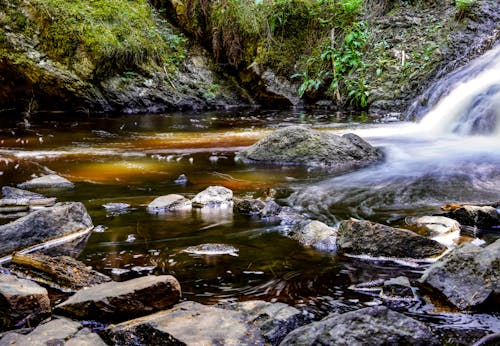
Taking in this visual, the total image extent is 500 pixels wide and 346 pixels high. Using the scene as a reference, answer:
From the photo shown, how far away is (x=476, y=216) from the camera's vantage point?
11.5 ft

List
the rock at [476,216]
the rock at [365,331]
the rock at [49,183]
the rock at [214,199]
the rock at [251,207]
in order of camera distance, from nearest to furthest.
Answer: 1. the rock at [365,331]
2. the rock at [476,216]
3. the rock at [251,207]
4. the rock at [214,199]
5. the rock at [49,183]

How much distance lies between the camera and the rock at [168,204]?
403 centimetres

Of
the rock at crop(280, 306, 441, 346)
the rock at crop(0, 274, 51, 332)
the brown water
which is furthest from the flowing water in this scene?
the rock at crop(0, 274, 51, 332)

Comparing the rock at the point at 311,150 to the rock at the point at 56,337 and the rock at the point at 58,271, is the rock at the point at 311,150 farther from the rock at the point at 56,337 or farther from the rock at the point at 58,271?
the rock at the point at 56,337

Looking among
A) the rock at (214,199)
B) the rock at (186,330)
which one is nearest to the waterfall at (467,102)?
the rock at (214,199)

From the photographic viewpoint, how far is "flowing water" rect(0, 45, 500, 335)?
8.47 ft

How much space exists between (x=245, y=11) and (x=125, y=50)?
469cm

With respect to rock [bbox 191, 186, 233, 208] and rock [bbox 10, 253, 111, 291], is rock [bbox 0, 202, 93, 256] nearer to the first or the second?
rock [bbox 10, 253, 111, 291]

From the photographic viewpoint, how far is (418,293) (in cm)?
236

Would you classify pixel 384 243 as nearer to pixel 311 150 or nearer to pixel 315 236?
pixel 315 236

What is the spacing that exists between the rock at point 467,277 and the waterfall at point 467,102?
6.60 meters

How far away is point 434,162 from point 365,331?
5343mm

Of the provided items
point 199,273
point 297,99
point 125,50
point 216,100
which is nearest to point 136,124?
point 125,50

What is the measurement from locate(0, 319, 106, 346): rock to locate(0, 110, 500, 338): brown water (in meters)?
0.62
